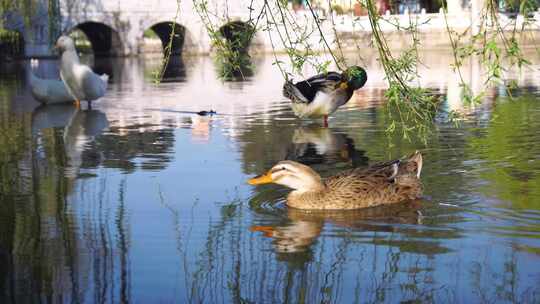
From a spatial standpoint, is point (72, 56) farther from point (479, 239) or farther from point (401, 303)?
point (401, 303)

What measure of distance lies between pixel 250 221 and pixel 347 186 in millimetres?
887

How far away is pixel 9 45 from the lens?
180 feet

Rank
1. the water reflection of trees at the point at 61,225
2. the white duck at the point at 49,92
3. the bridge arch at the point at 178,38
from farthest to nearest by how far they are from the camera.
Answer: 1. the bridge arch at the point at 178,38
2. the white duck at the point at 49,92
3. the water reflection of trees at the point at 61,225

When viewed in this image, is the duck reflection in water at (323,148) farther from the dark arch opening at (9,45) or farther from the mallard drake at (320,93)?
the dark arch opening at (9,45)

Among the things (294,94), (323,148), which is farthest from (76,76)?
(323,148)

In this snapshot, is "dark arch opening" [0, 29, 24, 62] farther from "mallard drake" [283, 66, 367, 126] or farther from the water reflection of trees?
the water reflection of trees

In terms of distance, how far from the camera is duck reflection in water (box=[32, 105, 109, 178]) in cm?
1284

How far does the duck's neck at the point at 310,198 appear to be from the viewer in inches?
345

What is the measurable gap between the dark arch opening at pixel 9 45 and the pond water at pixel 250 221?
126ft

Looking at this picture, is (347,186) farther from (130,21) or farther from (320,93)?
(130,21)

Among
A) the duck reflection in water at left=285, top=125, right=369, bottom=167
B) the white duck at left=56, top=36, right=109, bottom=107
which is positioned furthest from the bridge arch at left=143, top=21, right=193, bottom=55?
the duck reflection in water at left=285, top=125, right=369, bottom=167

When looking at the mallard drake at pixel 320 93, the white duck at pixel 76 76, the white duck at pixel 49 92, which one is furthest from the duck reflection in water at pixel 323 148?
the white duck at pixel 49 92

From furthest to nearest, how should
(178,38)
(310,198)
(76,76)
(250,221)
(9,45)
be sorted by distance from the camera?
(178,38) → (9,45) → (76,76) → (310,198) → (250,221)

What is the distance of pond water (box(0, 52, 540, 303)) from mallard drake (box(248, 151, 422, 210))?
0.36 ft
